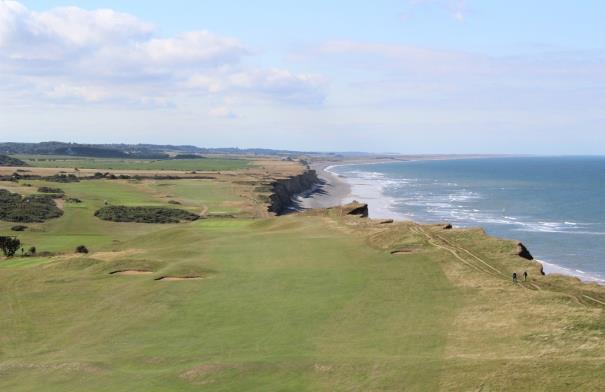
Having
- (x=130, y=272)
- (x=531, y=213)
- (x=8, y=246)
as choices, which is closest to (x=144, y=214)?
(x=8, y=246)

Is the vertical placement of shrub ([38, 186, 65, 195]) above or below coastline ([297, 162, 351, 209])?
above

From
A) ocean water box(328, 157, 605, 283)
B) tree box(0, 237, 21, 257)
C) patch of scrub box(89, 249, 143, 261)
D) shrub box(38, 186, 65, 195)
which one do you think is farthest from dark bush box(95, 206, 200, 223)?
patch of scrub box(89, 249, 143, 261)

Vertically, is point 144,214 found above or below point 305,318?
below

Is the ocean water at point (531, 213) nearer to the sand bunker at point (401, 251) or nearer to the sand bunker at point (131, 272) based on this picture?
the sand bunker at point (401, 251)

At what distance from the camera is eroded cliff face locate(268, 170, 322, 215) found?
97.1m

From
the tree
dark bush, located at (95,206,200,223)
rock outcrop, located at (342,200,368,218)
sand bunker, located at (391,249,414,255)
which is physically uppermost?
rock outcrop, located at (342,200,368,218)

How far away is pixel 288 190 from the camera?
4779 inches

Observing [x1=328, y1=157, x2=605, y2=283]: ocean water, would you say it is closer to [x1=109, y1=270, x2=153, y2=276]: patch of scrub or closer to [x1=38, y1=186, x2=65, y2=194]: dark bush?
[x1=109, y1=270, x2=153, y2=276]: patch of scrub

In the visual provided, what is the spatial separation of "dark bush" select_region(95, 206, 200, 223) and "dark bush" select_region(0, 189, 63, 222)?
19.2ft

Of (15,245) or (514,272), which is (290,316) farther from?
(15,245)

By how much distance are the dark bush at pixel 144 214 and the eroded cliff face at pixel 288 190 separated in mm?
12068

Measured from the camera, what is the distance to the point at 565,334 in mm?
19531

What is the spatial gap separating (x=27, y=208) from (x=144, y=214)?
14.4 m

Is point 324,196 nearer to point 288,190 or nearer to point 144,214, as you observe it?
point 288,190
